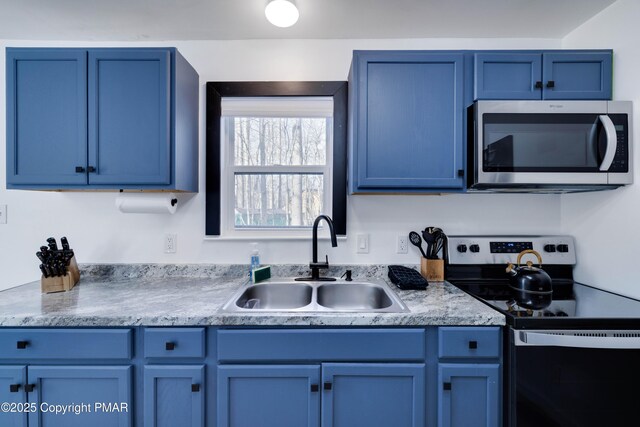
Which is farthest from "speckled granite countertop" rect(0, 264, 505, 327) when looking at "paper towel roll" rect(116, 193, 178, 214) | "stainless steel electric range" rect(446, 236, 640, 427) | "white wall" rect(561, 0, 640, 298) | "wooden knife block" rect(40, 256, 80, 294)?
"white wall" rect(561, 0, 640, 298)

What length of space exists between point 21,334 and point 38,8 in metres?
1.73

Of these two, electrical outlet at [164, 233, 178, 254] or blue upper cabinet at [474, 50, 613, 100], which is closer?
blue upper cabinet at [474, 50, 613, 100]

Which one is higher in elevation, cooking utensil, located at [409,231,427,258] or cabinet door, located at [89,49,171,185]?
cabinet door, located at [89,49,171,185]

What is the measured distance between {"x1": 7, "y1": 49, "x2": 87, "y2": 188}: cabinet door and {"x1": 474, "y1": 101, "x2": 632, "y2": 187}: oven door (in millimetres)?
Result: 2088

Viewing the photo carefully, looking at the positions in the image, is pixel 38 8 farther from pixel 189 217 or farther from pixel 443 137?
pixel 443 137

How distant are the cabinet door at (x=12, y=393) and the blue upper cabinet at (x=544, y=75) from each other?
247cm

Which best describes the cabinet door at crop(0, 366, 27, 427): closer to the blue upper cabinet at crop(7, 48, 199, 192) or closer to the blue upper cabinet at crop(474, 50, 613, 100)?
the blue upper cabinet at crop(7, 48, 199, 192)

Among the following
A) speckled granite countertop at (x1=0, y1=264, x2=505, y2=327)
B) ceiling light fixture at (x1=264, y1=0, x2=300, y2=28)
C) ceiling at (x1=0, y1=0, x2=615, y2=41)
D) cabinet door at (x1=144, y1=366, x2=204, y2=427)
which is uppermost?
ceiling at (x1=0, y1=0, x2=615, y2=41)

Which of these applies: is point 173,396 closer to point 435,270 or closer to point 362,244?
point 362,244

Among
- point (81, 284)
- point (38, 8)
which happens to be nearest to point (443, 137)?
point (81, 284)

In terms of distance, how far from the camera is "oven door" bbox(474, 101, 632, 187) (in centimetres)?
138

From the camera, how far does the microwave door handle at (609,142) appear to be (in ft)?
4.39

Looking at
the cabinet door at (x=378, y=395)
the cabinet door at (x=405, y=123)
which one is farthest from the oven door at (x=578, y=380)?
the cabinet door at (x=405, y=123)

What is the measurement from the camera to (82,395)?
116cm
